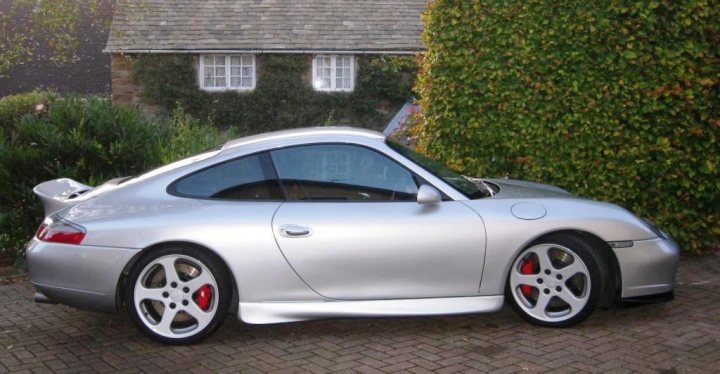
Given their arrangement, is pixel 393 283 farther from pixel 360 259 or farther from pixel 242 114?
pixel 242 114

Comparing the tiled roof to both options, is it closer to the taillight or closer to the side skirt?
the taillight

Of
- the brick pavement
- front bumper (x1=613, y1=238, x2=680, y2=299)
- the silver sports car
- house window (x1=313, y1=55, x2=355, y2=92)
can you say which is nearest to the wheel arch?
the silver sports car

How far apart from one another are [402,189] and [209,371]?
1729mm

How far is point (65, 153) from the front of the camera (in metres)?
7.74

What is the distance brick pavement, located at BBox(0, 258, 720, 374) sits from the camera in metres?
4.72

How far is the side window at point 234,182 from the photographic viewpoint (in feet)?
17.5

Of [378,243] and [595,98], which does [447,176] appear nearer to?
[378,243]

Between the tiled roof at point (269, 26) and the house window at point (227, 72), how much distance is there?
53 cm

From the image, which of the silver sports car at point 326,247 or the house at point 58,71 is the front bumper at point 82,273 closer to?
the silver sports car at point 326,247

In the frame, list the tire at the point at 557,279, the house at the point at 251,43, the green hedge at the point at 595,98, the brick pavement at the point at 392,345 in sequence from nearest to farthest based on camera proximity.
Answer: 1. the brick pavement at the point at 392,345
2. the tire at the point at 557,279
3. the green hedge at the point at 595,98
4. the house at the point at 251,43

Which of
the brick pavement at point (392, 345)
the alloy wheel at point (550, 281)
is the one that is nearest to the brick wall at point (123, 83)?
the brick pavement at point (392, 345)

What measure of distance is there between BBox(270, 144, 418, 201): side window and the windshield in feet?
0.71

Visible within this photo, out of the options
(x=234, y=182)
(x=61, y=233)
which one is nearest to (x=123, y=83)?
(x=61, y=233)

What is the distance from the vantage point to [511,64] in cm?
783
